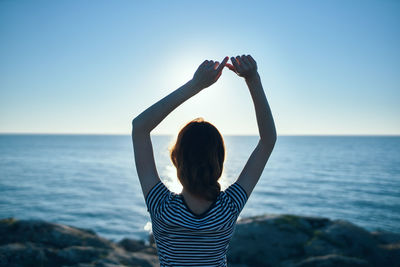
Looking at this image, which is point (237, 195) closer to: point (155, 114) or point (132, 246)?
point (155, 114)

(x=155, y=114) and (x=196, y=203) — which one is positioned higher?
(x=155, y=114)

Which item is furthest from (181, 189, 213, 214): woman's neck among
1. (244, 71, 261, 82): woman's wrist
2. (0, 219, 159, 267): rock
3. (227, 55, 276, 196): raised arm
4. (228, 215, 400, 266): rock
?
(228, 215, 400, 266): rock

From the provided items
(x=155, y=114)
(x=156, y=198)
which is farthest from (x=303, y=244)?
(x=155, y=114)

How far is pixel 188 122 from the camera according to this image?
185cm

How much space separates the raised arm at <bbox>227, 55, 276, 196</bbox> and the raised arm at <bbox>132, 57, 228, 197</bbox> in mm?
188

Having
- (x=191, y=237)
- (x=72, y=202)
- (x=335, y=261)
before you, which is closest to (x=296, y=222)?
(x=335, y=261)

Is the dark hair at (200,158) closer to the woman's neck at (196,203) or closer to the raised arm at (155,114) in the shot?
the woman's neck at (196,203)

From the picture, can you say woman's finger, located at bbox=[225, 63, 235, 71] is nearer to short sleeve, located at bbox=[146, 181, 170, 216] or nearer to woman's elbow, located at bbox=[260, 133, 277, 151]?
woman's elbow, located at bbox=[260, 133, 277, 151]

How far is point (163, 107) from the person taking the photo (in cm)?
183

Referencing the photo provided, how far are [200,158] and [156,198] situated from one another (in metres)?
0.37

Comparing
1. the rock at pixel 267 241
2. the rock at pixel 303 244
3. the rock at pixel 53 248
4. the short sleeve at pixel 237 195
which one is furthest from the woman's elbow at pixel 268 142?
the rock at pixel 267 241

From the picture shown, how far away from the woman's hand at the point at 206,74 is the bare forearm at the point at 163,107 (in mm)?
34

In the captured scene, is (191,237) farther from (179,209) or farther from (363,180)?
(363,180)

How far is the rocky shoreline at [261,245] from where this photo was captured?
8.71m
